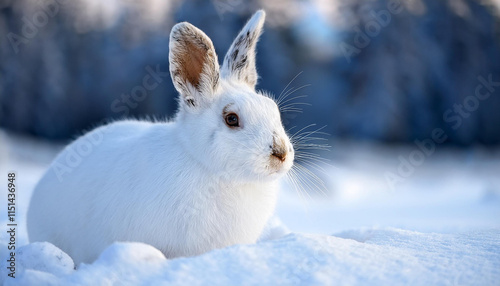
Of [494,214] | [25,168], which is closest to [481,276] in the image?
[494,214]

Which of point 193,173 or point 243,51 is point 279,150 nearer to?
point 193,173

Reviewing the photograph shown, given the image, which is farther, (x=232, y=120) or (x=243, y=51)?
(x=243, y=51)

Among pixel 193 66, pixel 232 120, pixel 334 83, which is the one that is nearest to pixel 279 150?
pixel 232 120

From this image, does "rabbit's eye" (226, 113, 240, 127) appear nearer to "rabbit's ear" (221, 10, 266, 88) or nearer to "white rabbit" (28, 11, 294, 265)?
"white rabbit" (28, 11, 294, 265)

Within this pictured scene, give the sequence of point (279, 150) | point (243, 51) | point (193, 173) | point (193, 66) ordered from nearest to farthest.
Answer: point (279, 150) < point (193, 173) < point (193, 66) < point (243, 51)

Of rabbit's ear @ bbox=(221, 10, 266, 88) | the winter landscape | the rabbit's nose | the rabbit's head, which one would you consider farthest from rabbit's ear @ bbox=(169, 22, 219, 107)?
the winter landscape

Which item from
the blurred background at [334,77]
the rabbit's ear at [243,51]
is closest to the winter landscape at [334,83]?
the blurred background at [334,77]

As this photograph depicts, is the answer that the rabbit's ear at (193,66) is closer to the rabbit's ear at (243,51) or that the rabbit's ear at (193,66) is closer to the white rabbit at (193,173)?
the white rabbit at (193,173)
